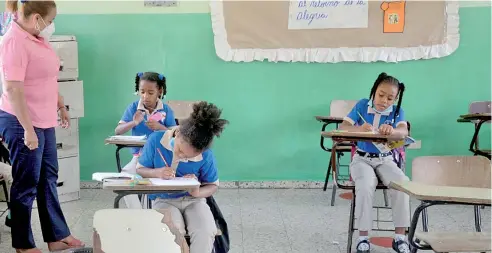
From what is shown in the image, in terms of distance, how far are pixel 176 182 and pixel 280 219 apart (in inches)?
76.7

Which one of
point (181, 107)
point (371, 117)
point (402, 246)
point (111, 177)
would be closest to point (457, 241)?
point (402, 246)

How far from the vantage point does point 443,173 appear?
109 inches

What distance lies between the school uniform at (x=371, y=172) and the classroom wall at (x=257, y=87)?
1471mm

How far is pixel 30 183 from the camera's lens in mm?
3104

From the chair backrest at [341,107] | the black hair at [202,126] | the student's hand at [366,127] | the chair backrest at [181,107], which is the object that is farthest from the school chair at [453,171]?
the chair backrest at [181,107]

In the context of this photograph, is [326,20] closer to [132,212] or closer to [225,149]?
[225,149]

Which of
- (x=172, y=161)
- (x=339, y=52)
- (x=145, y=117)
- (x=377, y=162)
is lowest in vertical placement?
(x=377, y=162)

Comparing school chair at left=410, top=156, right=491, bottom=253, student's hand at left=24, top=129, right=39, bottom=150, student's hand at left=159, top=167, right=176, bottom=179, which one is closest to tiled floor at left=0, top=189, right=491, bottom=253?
student's hand at left=24, top=129, right=39, bottom=150

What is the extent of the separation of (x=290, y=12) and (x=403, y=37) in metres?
1.00

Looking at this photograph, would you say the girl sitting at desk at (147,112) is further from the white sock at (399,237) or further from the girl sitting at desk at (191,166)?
the white sock at (399,237)

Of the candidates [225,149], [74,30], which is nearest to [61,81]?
[74,30]

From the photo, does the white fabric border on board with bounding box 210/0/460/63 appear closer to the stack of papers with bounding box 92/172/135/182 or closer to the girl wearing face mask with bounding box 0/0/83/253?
the girl wearing face mask with bounding box 0/0/83/253

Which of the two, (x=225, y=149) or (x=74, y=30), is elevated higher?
(x=74, y=30)

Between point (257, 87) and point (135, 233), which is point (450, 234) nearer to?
point (135, 233)
